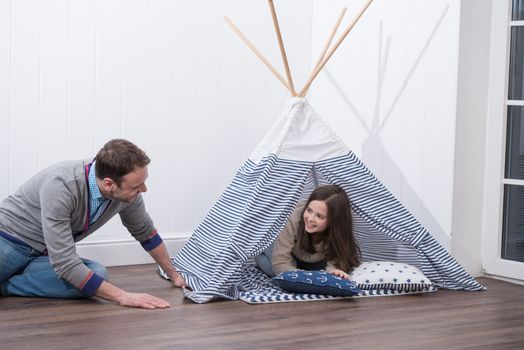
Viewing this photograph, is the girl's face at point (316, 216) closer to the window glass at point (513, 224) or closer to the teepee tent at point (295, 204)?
the teepee tent at point (295, 204)

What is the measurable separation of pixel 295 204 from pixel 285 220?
0.08 metres

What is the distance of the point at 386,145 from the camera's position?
4145 millimetres

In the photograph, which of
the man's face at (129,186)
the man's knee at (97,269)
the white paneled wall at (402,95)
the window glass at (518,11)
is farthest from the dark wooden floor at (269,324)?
the window glass at (518,11)

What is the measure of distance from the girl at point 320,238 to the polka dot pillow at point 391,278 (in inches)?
2.9

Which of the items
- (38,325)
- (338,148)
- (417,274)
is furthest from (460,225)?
(38,325)

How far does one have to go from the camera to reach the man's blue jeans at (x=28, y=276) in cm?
312

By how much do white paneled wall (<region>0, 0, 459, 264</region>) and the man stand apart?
649 millimetres

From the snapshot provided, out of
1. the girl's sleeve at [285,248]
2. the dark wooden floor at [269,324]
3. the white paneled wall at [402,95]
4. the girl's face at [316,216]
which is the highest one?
the white paneled wall at [402,95]

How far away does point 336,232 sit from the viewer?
350cm

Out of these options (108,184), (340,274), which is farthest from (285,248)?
(108,184)

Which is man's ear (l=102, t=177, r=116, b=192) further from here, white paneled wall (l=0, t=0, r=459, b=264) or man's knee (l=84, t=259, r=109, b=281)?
white paneled wall (l=0, t=0, r=459, b=264)

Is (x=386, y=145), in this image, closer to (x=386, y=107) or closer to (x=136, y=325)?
(x=386, y=107)

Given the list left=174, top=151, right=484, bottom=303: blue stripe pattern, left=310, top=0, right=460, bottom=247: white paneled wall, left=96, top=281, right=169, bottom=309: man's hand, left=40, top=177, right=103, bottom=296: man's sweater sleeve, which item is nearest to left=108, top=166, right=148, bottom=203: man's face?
left=40, top=177, right=103, bottom=296: man's sweater sleeve

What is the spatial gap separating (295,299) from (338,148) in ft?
2.28
